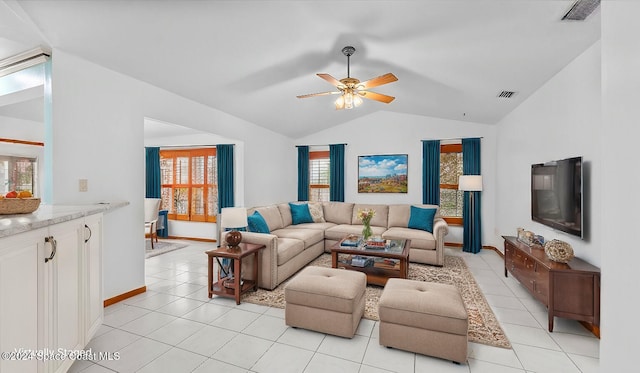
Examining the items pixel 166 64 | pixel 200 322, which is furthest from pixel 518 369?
pixel 166 64

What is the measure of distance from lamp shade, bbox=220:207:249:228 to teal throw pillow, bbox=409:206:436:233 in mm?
3211

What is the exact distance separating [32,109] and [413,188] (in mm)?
6519

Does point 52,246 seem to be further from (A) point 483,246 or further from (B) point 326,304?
(A) point 483,246

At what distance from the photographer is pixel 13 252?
1328 mm

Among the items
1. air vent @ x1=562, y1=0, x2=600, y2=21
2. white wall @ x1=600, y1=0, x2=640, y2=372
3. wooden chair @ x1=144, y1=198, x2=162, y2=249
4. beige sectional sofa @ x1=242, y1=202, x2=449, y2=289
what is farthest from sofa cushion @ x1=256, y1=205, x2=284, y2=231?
white wall @ x1=600, y1=0, x2=640, y2=372

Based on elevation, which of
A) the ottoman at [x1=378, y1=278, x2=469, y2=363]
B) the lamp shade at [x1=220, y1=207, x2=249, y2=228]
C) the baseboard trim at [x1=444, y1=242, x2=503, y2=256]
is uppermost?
the lamp shade at [x1=220, y1=207, x2=249, y2=228]

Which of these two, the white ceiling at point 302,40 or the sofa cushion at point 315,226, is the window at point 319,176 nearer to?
the sofa cushion at point 315,226

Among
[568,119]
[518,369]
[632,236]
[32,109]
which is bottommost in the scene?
[518,369]

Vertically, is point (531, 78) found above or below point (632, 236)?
above

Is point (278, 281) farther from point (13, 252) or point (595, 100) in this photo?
point (595, 100)

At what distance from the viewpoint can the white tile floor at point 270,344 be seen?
2.12 m

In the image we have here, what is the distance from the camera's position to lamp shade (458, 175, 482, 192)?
5246 millimetres

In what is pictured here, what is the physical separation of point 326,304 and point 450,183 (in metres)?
4.47

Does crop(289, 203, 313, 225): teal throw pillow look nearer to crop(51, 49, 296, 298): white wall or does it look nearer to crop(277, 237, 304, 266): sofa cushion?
crop(277, 237, 304, 266): sofa cushion
